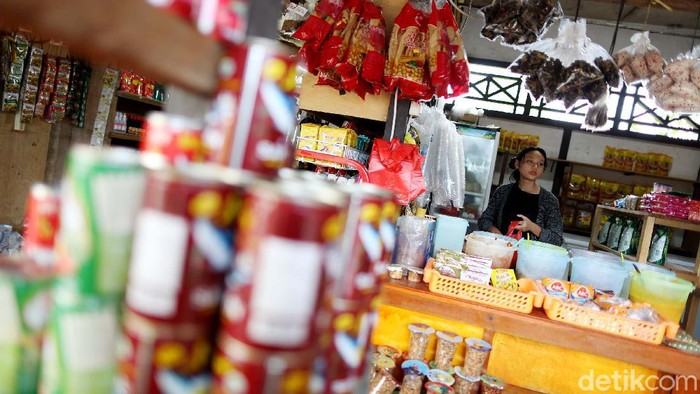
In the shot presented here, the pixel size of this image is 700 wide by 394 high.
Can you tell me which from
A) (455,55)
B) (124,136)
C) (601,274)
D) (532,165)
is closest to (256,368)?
(601,274)

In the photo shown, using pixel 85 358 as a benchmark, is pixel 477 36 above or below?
above

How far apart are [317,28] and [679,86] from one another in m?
2.70

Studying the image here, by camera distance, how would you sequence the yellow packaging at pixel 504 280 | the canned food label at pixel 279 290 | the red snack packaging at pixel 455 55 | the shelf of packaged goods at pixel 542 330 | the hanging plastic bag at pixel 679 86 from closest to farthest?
1. the canned food label at pixel 279 290
2. the shelf of packaged goods at pixel 542 330
3. the yellow packaging at pixel 504 280
4. the red snack packaging at pixel 455 55
5. the hanging plastic bag at pixel 679 86

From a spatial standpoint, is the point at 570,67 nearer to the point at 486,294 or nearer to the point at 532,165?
the point at 532,165

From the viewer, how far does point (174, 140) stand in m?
0.66

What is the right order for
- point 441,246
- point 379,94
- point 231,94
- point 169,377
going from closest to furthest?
point 169,377 → point 231,94 → point 441,246 → point 379,94

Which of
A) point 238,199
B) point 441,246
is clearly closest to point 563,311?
point 441,246

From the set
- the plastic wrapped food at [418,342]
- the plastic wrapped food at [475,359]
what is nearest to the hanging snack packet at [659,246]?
the plastic wrapped food at [475,359]

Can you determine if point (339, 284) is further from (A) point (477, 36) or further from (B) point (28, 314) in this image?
(A) point (477, 36)

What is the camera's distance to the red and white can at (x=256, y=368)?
0.54 m

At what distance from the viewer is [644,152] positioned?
25.5 feet

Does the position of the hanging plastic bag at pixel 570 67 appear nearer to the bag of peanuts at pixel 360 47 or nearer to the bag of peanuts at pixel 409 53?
the bag of peanuts at pixel 409 53

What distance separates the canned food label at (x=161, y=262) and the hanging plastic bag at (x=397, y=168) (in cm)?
213

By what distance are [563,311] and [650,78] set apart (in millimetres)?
2712
